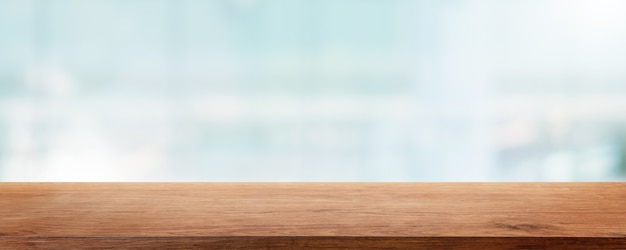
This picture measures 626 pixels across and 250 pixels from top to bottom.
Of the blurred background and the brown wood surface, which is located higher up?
the blurred background

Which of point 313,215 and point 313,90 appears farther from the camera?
point 313,90

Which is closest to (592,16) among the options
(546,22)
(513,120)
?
(546,22)

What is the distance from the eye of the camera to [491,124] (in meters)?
2.72

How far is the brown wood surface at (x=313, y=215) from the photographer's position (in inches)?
19.3

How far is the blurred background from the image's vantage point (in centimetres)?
264

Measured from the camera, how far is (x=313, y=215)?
56 cm

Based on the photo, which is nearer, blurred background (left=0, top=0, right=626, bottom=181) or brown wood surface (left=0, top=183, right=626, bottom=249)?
brown wood surface (left=0, top=183, right=626, bottom=249)

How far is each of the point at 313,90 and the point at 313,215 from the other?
2.12m

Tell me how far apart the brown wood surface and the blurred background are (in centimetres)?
197

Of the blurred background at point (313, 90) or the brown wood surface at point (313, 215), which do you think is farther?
the blurred background at point (313, 90)

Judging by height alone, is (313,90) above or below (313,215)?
above

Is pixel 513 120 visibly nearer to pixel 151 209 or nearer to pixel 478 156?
pixel 478 156

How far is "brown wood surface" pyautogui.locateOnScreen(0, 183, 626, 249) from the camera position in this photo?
0.49 meters

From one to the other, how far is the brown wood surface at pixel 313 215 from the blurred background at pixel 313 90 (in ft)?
6.47
